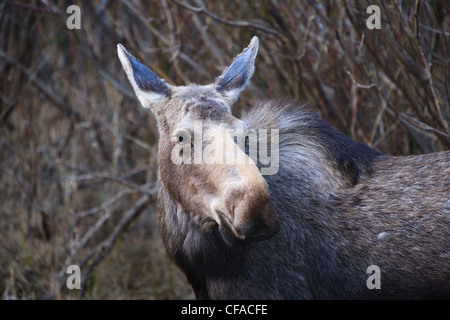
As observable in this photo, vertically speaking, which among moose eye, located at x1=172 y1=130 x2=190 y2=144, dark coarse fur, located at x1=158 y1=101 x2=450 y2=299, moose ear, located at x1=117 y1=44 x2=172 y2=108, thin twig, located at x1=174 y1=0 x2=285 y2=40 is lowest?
dark coarse fur, located at x1=158 y1=101 x2=450 y2=299

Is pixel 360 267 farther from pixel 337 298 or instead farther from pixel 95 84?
pixel 95 84

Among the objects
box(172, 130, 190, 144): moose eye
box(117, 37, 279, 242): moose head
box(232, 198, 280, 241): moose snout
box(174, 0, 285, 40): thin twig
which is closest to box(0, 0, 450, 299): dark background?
box(174, 0, 285, 40): thin twig

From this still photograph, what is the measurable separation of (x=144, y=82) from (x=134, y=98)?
10.9 feet

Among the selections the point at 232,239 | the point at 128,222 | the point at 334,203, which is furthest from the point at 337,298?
the point at 128,222

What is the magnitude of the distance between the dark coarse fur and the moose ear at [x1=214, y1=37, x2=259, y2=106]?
65cm

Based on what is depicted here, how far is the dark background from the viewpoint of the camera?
5.51 metres

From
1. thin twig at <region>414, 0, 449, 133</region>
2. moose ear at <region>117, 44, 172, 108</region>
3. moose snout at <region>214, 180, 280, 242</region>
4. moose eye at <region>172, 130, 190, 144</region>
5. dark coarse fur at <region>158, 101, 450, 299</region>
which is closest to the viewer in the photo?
moose snout at <region>214, 180, 280, 242</region>

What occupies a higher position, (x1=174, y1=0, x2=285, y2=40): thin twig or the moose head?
(x1=174, y1=0, x2=285, y2=40): thin twig

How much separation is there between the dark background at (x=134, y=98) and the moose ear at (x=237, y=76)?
1125 millimetres

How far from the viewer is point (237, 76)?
438cm

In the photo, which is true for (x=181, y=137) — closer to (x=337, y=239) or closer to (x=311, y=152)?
(x=311, y=152)

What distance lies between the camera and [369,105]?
6613mm

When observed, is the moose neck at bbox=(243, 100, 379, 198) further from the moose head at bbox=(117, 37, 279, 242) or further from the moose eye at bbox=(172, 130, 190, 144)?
the moose eye at bbox=(172, 130, 190, 144)

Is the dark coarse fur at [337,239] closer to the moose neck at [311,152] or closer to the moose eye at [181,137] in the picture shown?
the moose neck at [311,152]
